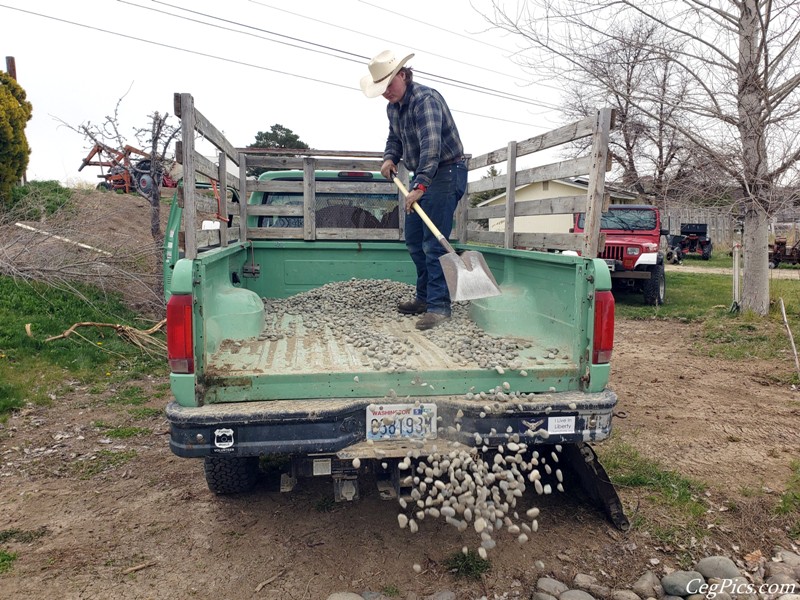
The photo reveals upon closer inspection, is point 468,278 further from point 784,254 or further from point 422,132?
point 784,254

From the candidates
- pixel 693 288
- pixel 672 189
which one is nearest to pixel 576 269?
pixel 672 189

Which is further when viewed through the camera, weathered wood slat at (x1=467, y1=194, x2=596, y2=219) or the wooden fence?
weathered wood slat at (x1=467, y1=194, x2=596, y2=219)

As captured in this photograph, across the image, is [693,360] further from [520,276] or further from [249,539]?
[249,539]

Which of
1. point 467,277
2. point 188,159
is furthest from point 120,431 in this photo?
point 467,277

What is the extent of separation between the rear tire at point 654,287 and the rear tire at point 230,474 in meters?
11.1

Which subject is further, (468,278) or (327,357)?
(468,278)

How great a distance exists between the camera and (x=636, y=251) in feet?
43.1

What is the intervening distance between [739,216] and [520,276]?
8.13 meters

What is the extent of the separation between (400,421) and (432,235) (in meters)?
2.00

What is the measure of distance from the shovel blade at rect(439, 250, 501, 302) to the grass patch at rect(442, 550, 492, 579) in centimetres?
157

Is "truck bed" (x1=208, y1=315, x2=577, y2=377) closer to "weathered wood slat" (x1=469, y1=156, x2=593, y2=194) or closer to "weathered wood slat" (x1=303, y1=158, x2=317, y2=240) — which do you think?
"weathered wood slat" (x1=469, y1=156, x2=593, y2=194)

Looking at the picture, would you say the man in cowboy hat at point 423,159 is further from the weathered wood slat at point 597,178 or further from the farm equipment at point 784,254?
the farm equipment at point 784,254

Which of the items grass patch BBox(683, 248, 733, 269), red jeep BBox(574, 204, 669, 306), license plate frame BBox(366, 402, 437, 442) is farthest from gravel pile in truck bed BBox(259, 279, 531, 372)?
grass patch BBox(683, 248, 733, 269)

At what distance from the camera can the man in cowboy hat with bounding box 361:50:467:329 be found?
4.38 m
